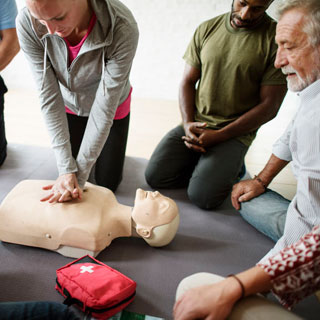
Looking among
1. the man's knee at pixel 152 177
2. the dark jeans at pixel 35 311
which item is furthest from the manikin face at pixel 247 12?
the dark jeans at pixel 35 311

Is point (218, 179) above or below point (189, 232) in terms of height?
above

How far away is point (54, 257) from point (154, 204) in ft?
1.59

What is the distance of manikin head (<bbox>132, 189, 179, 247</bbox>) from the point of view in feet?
4.37

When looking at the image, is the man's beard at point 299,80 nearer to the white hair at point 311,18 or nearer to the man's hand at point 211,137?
the white hair at point 311,18

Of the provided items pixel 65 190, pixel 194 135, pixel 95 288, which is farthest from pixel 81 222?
pixel 194 135

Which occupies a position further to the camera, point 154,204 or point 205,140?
point 205,140

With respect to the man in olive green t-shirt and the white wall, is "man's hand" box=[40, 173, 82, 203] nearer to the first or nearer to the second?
the man in olive green t-shirt

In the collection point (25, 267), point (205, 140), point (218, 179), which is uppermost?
point (205, 140)

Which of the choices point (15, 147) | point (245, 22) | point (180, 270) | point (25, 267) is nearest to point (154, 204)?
point (180, 270)

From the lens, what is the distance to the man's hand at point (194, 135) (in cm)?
178

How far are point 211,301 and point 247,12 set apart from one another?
132cm

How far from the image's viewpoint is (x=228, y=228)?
63.9 inches

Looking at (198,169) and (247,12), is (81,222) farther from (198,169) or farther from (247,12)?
(247,12)

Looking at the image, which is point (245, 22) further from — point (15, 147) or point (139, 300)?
point (15, 147)
